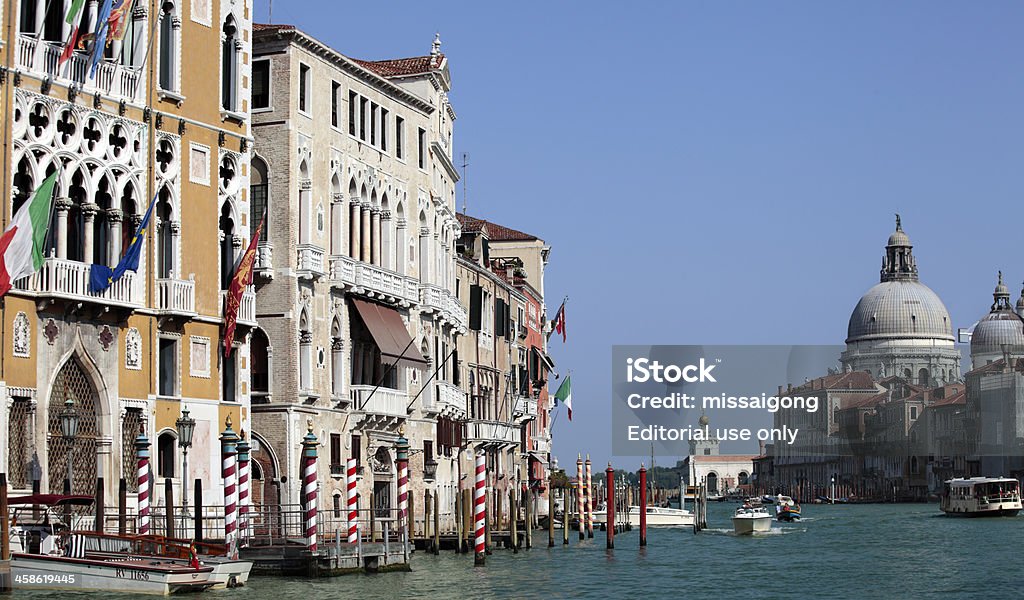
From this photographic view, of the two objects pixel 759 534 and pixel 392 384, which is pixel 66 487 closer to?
pixel 392 384

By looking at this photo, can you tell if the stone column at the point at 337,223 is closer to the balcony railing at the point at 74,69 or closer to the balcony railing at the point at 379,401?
the balcony railing at the point at 379,401

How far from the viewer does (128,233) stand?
27.9m

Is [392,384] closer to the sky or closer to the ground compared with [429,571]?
closer to the sky

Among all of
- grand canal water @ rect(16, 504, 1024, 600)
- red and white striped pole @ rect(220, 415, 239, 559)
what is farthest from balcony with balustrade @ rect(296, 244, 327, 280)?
red and white striped pole @ rect(220, 415, 239, 559)

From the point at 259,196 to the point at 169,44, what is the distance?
5.35m

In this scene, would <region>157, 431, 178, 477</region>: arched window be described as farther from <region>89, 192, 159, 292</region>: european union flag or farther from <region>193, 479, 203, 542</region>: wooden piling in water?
<region>89, 192, 159, 292</region>: european union flag

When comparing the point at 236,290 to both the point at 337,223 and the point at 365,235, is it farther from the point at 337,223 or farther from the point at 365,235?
the point at 365,235

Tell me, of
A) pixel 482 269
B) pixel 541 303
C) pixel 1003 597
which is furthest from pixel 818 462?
pixel 1003 597

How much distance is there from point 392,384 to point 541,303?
85.5ft

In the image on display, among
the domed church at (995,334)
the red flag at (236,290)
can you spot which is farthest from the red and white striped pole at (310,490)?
the domed church at (995,334)

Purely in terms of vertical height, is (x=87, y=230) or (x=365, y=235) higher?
(x=365, y=235)

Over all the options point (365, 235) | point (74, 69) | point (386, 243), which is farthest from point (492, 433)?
point (74, 69)

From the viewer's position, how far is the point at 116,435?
89.7 feet

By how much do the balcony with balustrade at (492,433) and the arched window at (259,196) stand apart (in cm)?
1331
